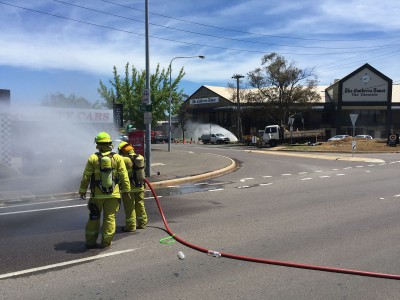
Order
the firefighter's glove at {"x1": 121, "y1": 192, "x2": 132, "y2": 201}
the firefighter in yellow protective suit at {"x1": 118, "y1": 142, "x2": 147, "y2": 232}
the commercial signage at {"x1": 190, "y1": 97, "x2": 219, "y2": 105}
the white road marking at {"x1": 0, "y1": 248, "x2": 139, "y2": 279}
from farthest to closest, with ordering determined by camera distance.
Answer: the commercial signage at {"x1": 190, "y1": 97, "x2": 219, "y2": 105}, the firefighter in yellow protective suit at {"x1": 118, "y1": 142, "x2": 147, "y2": 232}, the firefighter's glove at {"x1": 121, "y1": 192, "x2": 132, "y2": 201}, the white road marking at {"x1": 0, "y1": 248, "x2": 139, "y2": 279}

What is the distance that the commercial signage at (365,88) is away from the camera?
62.2m

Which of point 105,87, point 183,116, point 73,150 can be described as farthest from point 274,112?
point 73,150

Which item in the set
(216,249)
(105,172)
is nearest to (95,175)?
(105,172)

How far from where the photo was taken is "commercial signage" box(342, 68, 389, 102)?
62.2 meters

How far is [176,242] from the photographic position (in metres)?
6.27

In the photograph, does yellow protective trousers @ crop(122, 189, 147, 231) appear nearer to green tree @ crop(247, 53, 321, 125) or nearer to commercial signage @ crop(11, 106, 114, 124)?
commercial signage @ crop(11, 106, 114, 124)

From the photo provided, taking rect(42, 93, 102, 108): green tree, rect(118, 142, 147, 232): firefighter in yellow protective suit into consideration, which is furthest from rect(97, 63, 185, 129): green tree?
rect(118, 142, 147, 232): firefighter in yellow protective suit

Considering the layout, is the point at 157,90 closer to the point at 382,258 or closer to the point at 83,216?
the point at 83,216

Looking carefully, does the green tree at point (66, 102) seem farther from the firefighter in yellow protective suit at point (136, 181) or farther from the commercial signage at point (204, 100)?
the commercial signage at point (204, 100)

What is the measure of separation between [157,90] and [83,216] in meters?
27.1

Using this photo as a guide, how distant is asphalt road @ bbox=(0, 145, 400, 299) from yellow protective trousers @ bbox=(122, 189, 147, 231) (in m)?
0.25

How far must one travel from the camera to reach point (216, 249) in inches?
229

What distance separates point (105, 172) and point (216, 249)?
6.43 ft

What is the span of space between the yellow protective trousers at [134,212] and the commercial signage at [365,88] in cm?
6101
